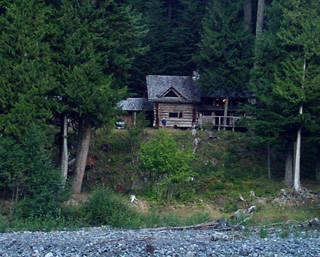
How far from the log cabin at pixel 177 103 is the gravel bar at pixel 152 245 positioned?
2332 centimetres

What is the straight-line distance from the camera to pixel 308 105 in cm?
2720

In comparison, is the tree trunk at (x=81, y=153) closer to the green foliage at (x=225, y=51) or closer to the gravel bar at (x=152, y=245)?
the gravel bar at (x=152, y=245)

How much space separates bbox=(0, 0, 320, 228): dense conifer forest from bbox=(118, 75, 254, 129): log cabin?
7.26m

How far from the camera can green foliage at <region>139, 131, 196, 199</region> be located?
26.2 metres

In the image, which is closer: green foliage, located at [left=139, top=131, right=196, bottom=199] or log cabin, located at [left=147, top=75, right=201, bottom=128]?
green foliage, located at [left=139, top=131, right=196, bottom=199]

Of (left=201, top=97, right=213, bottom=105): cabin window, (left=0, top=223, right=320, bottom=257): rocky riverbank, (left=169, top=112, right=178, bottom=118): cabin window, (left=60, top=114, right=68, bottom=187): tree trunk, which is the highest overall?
(left=201, top=97, right=213, bottom=105): cabin window

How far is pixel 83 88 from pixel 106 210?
26.3 feet

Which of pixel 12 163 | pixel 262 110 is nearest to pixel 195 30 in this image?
pixel 262 110

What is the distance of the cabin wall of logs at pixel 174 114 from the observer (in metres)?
39.4

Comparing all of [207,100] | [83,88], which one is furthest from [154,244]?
[207,100]

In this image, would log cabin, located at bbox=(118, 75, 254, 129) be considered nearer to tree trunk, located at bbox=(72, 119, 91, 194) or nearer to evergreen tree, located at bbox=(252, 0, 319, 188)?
evergreen tree, located at bbox=(252, 0, 319, 188)

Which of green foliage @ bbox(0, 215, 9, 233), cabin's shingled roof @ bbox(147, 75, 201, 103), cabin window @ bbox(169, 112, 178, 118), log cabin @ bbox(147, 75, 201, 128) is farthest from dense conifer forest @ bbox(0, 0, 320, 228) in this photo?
cabin window @ bbox(169, 112, 178, 118)

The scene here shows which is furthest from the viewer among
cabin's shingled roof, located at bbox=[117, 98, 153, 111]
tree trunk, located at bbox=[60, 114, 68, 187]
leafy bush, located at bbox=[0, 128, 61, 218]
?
cabin's shingled roof, located at bbox=[117, 98, 153, 111]

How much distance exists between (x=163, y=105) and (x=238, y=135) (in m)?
7.94
